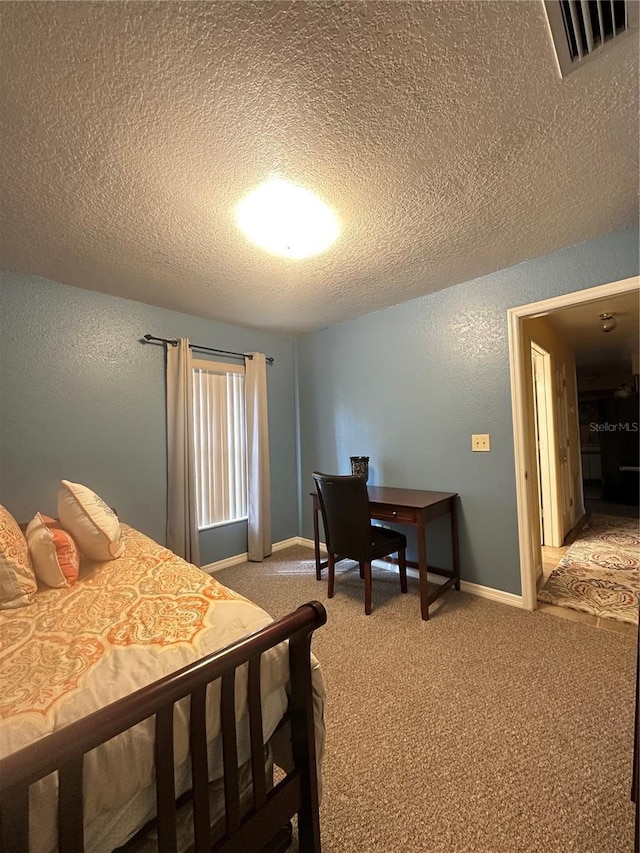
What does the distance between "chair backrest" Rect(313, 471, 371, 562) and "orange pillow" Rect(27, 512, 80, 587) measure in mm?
1505

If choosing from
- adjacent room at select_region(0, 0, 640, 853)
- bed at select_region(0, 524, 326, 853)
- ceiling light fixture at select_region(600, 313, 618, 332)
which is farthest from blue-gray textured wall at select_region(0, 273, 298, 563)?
ceiling light fixture at select_region(600, 313, 618, 332)

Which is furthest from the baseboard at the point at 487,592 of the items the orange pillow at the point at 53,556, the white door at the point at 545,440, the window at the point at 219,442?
the orange pillow at the point at 53,556

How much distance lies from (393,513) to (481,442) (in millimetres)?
862

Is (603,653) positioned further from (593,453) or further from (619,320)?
(593,453)

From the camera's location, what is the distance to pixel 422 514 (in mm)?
2344

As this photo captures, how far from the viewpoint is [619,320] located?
348cm

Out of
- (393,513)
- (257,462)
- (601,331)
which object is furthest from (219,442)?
(601,331)

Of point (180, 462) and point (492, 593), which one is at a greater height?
point (180, 462)

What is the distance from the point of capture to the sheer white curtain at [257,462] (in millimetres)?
3439

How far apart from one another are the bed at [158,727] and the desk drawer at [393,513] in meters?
1.46

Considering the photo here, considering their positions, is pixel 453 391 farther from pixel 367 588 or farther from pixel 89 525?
pixel 89 525

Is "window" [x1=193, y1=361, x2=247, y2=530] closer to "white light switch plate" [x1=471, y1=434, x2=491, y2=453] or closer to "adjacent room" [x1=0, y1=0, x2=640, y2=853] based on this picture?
"adjacent room" [x1=0, y1=0, x2=640, y2=853]

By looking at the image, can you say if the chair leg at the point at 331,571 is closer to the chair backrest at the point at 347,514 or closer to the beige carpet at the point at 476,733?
the chair backrest at the point at 347,514

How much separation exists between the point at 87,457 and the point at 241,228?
1965 millimetres
